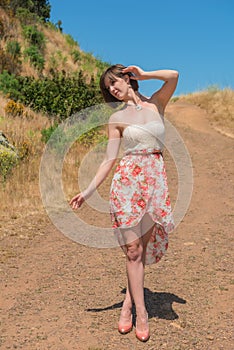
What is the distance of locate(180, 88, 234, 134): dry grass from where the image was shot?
1791 cm

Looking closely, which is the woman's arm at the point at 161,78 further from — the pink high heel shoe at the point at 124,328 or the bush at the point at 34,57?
the bush at the point at 34,57

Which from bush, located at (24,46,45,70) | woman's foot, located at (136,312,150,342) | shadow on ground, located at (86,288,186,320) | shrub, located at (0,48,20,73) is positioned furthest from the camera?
bush, located at (24,46,45,70)

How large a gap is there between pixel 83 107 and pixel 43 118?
1657 millimetres

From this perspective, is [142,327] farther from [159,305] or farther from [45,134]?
[45,134]

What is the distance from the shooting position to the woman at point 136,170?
3.30 m

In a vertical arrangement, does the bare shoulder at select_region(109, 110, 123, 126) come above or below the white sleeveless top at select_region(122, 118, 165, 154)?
above

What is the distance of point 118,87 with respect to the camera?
338 centimetres

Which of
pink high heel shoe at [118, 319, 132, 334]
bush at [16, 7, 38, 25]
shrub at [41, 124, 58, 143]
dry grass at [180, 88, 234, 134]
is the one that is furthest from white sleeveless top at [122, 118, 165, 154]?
bush at [16, 7, 38, 25]

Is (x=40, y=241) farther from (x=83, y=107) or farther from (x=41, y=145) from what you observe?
(x=83, y=107)

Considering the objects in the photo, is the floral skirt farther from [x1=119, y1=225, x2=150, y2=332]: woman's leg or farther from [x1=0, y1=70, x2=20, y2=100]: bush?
[x1=0, y1=70, x2=20, y2=100]: bush

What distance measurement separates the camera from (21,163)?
29.2ft

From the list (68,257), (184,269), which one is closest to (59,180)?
(68,257)

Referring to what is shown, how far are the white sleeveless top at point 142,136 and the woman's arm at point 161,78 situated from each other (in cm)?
21

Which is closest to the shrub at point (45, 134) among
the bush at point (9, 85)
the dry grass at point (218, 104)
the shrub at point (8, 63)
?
the bush at point (9, 85)
